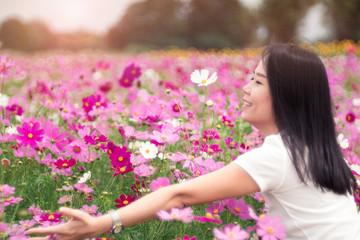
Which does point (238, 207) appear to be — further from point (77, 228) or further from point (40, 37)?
point (40, 37)

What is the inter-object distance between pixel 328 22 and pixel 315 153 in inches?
1039

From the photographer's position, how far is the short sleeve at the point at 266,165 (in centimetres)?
117

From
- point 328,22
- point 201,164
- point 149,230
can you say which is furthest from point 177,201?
point 328,22

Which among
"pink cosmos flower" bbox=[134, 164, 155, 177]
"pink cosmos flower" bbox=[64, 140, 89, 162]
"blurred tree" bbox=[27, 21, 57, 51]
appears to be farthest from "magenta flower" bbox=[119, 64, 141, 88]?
"blurred tree" bbox=[27, 21, 57, 51]

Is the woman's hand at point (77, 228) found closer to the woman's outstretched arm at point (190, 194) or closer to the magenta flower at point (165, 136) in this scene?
the woman's outstretched arm at point (190, 194)

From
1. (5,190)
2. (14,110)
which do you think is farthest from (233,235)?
(14,110)

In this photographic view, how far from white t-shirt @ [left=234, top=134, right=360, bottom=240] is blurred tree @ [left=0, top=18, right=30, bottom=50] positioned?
109 ft

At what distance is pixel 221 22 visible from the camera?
27.0 metres

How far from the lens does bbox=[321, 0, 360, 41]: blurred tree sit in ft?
78.0

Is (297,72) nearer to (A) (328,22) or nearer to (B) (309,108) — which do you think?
(B) (309,108)

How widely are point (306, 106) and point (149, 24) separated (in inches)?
1092

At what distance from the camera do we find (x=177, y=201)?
118 cm

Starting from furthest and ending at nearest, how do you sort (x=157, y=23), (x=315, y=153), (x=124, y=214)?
1. (x=157, y=23)
2. (x=315, y=153)
3. (x=124, y=214)

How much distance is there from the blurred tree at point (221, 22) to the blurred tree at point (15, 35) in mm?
13400
